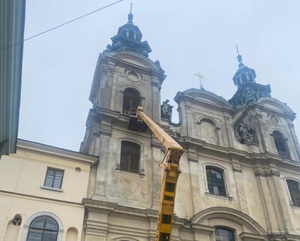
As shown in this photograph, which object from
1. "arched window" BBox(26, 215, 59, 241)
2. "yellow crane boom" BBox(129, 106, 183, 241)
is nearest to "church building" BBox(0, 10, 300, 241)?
"arched window" BBox(26, 215, 59, 241)

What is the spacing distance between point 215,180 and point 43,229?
9.58m

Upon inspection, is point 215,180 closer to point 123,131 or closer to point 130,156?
point 130,156

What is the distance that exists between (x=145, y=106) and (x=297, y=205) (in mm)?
10489

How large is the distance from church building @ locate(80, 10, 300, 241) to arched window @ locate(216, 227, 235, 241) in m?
0.05

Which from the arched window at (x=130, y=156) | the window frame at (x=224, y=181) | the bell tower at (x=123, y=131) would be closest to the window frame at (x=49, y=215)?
the bell tower at (x=123, y=131)

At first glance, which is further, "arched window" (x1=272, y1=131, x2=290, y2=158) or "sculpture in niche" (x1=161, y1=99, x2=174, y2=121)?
"arched window" (x1=272, y1=131, x2=290, y2=158)

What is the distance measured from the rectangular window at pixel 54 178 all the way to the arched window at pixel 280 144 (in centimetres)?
1439

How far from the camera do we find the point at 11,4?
18.7 ft

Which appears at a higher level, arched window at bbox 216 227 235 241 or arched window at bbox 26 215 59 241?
arched window at bbox 216 227 235 241

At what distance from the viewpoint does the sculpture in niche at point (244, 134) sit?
72.2 feet

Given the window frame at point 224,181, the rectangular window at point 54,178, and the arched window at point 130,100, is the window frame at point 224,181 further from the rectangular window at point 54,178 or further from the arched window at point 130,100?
the rectangular window at point 54,178

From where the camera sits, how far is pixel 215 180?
Result: 18656mm

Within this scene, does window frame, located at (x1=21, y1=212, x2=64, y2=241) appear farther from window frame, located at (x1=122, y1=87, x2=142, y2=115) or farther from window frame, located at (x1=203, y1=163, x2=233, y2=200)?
window frame, located at (x1=122, y1=87, x2=142, y2=115)

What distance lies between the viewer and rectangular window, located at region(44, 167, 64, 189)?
14.7 metres
